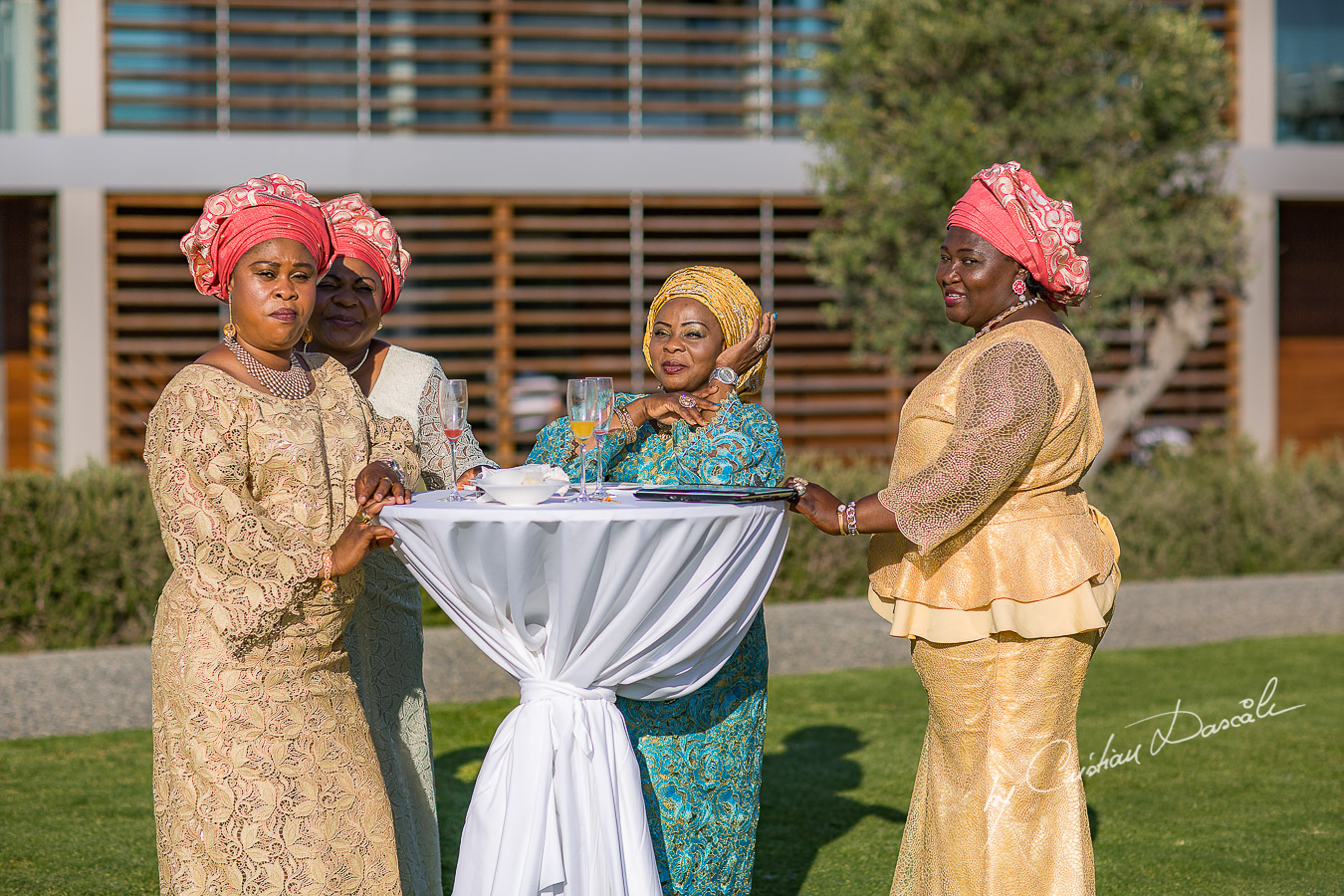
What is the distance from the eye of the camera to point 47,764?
628cm

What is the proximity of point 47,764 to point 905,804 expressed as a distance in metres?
3.77

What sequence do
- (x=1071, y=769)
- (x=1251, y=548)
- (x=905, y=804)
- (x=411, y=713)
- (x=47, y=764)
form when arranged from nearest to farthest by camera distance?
(x=1071, y=769)
(x=411, y=713)
(x=905, y=804)
(x=47, y=764)
(x=1251, y=548)

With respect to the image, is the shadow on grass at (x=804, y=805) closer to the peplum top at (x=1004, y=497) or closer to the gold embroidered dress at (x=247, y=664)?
the peplum top at (x=1004, y=497)

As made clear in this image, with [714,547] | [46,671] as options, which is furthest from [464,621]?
[46,671]

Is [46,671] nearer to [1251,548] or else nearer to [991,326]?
[991,326]

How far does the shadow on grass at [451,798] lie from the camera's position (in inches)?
207

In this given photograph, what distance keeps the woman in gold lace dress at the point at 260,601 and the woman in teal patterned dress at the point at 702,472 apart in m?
0.78

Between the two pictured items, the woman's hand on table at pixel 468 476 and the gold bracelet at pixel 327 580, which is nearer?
the gold bracelet at pixel 327 580

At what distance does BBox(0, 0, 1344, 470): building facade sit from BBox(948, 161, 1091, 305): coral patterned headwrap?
7835mm

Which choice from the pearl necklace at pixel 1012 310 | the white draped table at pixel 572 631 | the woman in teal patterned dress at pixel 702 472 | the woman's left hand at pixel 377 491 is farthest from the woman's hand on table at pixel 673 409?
the woman's left hand at pixel 377 491

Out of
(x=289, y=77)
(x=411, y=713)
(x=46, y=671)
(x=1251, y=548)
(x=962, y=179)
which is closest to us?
(x=411, y=713)

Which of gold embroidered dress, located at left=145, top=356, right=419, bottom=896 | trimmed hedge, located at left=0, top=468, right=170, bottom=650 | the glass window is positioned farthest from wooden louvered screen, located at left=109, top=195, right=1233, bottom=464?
gold embroidered dress, located at left=145, top=356, right=419, bottom=896

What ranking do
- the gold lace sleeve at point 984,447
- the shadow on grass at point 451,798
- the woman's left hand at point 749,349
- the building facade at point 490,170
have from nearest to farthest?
the gold lace sleeve at point 984,447 → the woman's left hand at point 749,349 → the shadow on grass at point 451,798 → the building facade at point 490,170

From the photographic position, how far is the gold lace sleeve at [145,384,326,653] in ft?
10.5
